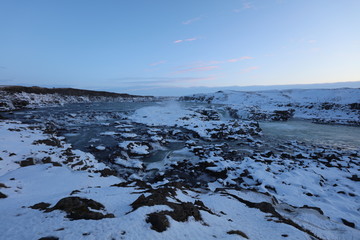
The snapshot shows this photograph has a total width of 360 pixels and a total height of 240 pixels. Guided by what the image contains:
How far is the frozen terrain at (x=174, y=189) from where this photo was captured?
201 inches

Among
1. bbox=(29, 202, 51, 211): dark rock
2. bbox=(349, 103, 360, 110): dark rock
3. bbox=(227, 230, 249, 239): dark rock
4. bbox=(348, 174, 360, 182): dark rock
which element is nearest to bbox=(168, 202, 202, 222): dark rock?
bbox=(227, 230, 249, 239): dark rock

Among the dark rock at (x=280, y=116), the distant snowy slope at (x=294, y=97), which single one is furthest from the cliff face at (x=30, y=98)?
the distant snowy slope at (x=294, y=97)

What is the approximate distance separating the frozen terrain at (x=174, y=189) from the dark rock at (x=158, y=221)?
0.03 meters

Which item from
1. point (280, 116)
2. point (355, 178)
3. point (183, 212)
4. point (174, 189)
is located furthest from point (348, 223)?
point (280, 116)

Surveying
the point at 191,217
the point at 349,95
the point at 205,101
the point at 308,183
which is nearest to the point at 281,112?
the point at 349,95

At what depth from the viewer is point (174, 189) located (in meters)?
8.15

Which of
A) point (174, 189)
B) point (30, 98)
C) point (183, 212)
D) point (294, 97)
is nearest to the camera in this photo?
point (183, 212)

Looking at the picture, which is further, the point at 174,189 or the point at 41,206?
the point at 174,189

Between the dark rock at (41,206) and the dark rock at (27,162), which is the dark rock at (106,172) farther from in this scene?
the dark rock at (41,206)

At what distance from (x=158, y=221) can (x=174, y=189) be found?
10.4 ft

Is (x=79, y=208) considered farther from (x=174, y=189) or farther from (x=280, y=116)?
(x=280, y=116)

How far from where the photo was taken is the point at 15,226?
4711mm

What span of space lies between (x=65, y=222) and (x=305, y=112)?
176 feet

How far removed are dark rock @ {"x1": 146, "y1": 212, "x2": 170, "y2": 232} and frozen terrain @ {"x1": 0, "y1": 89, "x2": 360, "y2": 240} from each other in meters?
0.03
